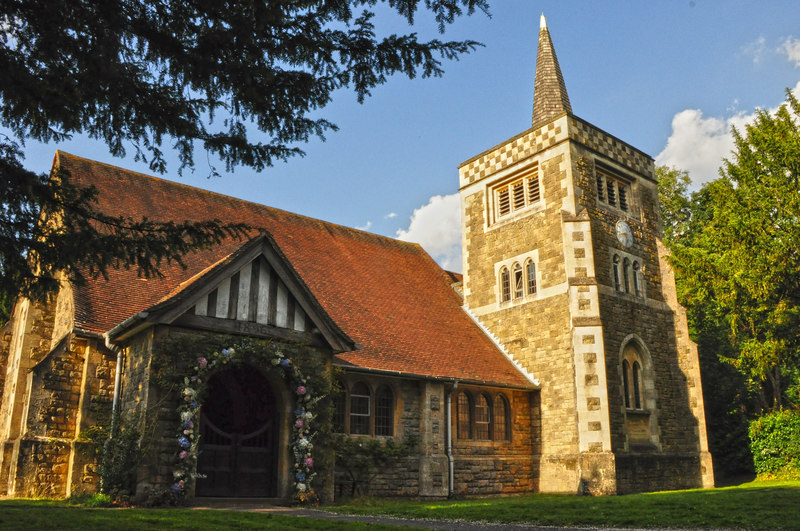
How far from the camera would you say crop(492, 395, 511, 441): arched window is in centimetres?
1962

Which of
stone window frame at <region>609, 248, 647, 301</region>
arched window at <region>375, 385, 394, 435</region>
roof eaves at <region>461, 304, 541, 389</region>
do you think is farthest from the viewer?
stone window frame at <region>609, 248, 647, 301</region>

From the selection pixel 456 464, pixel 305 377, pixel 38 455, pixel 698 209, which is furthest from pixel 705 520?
pixel 698 209

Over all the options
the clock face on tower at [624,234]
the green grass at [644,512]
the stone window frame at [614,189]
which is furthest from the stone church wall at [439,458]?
the stone window frame at [614,189]

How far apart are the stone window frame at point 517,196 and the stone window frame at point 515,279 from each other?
1.64 meters

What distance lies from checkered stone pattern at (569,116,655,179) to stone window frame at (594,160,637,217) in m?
0.49

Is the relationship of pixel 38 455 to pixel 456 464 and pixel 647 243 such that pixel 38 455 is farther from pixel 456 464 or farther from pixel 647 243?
pixel 647 243

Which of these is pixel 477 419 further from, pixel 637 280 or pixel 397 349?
pixel 637 280

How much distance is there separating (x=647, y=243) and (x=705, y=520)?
15.5 metres

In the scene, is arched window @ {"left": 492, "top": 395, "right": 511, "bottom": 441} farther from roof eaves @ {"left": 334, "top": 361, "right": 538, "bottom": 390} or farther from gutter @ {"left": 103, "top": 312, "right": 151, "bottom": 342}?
gutter @ {"left": 103, "top": 312, "right": 151, "bottom": 342}

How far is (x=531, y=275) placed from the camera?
71.7ft

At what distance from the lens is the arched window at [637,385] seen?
67.9 ft

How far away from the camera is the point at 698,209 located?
108 ft

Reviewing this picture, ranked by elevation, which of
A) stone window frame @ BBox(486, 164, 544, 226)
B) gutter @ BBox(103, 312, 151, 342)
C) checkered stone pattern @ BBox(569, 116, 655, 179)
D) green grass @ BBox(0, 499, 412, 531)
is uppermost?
checkered stone pattern @ BBox(569, 116, 655, 179)

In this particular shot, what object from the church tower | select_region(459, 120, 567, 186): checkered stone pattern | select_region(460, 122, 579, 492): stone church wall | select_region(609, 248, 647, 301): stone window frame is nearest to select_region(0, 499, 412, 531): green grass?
the church tower
